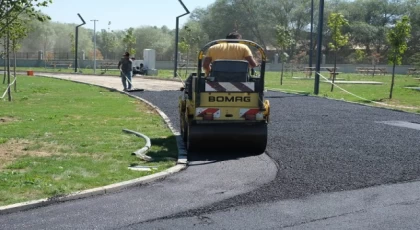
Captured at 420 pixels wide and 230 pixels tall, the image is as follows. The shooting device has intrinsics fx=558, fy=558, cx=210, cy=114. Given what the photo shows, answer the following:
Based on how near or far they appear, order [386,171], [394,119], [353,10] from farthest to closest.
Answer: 1. [353,10]
2. [394,119]
3. [386,171]

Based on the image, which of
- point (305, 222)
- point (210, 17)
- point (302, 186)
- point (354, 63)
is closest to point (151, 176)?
point (302, 186)

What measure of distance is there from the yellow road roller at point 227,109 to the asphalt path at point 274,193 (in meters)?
0.33

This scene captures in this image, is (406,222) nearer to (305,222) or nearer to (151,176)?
(305,222)

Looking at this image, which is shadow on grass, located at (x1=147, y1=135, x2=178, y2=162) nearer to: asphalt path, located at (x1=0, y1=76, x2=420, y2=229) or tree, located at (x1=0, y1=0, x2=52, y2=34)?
A: asphalt path, located at (x1=0, y1=76, x2=420, y2=229)

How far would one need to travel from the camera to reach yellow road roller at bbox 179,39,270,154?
30.8 ft

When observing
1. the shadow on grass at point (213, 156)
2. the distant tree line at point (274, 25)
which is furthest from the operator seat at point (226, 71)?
the distant tree line at point (274, 25)

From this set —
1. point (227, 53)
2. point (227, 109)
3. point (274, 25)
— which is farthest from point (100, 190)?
point (274, 25)

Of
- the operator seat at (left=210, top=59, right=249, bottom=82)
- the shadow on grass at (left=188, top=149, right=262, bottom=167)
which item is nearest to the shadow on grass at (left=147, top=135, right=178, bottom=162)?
the shadow on grass at (left=188, top=149, right=262, bottom=167)

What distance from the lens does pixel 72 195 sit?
654 cm

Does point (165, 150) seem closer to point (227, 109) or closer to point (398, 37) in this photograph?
point (227, 109)

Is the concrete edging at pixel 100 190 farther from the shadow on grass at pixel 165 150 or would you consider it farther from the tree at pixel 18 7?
the tree at pixel 18 7

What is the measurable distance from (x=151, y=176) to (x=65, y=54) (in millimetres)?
69599

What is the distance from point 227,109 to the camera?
945 cm

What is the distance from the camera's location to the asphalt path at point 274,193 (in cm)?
576
